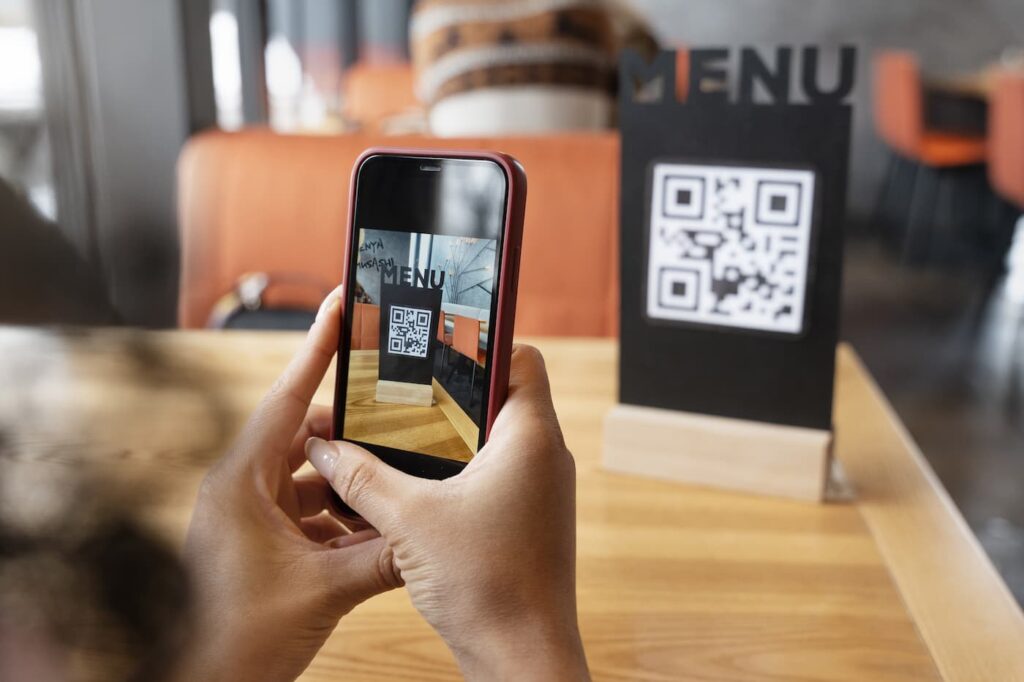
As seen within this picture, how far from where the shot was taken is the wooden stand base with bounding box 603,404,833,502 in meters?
0.60

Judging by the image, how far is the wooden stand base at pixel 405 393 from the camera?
345 mm

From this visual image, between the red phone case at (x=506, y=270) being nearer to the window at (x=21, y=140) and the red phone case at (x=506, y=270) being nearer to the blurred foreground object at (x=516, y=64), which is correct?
the window at (x=21, y=140)

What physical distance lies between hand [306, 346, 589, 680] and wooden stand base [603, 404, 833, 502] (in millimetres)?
286

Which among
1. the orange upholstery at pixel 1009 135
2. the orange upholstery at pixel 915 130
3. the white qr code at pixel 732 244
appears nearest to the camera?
the white qr code at pixel 732 244

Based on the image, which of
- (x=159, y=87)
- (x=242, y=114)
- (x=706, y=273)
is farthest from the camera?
(x=242, y=114)

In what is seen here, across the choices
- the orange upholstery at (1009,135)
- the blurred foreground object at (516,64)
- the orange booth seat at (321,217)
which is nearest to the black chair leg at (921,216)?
the orange upholstery at (1009,135)

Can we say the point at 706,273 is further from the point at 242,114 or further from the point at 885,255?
the point at 885,255

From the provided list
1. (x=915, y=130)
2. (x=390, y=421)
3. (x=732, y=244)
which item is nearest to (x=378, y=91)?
(x=915, y=130)

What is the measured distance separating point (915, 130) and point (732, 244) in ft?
12.6

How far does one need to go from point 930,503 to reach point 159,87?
3.71 ft

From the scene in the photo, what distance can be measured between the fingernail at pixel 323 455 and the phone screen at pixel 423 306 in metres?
0.01

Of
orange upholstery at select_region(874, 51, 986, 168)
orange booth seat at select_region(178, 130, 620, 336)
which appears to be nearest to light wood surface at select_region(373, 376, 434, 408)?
orange booth seat at select_region(178, 130, 620, 336)

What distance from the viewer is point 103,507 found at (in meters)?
0.18

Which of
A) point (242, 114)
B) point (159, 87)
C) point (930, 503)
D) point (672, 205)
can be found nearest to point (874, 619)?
point (930, 503)
